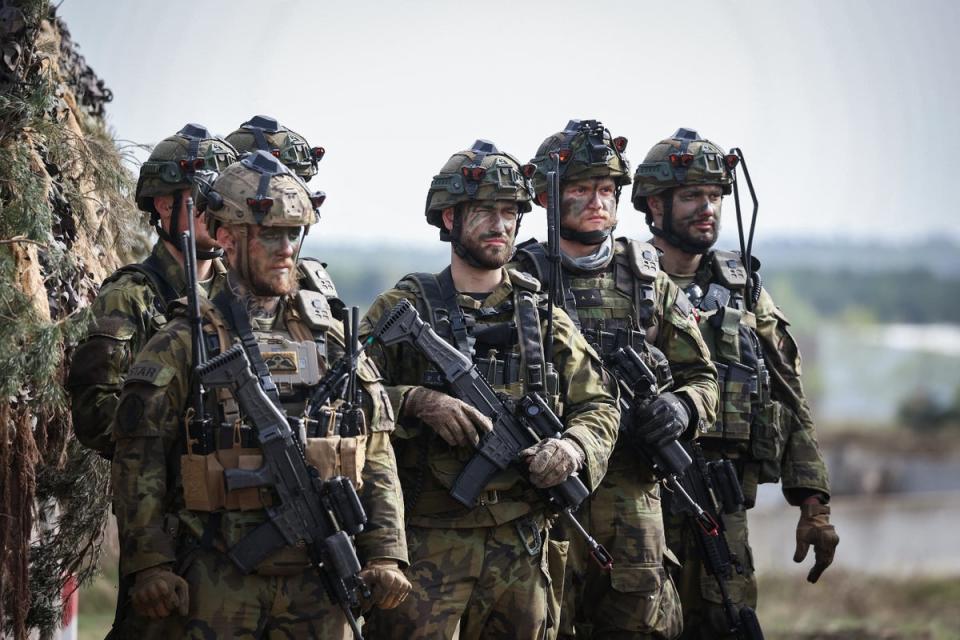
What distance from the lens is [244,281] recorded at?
20.0ft

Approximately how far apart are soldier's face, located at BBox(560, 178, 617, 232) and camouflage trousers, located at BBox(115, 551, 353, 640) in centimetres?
301

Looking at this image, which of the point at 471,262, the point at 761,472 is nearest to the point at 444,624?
the point at 471,262

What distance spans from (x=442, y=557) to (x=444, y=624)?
11.9 inches

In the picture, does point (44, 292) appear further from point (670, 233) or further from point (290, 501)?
point (670, 233)

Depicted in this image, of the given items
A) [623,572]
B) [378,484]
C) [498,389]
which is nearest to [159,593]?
[378,484]

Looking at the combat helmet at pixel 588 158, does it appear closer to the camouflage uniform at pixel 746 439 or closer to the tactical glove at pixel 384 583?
the camouflage uniform at pixel 746 439

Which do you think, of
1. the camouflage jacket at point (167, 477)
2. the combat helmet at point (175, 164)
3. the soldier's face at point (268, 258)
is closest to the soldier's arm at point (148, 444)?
the camouflage jacket at point (167, 477)

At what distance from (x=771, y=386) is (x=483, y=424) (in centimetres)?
299

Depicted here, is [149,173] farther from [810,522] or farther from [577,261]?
[810,522]

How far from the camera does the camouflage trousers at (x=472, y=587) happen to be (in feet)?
22.5

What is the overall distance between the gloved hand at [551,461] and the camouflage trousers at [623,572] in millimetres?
1057

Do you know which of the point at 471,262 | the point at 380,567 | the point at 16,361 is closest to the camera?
the point at 380,567

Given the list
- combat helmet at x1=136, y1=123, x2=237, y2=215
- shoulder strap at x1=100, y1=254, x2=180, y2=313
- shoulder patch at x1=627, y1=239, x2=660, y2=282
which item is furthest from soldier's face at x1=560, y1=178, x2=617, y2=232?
shoulder strap at x1=100, y1=254, x2=180, y2=313

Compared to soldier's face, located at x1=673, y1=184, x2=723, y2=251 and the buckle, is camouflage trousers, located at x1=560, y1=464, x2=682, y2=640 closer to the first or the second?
the buckle
